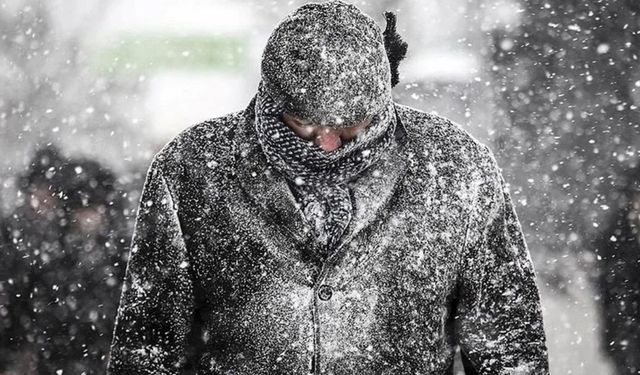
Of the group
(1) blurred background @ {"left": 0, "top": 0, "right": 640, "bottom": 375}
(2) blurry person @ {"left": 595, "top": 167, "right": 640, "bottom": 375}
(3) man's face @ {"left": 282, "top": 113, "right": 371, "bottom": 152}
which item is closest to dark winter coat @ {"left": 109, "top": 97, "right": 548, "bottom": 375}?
(3) man's face @ {"left": 282, "top": 113, "right": 371, "bottom": 152}

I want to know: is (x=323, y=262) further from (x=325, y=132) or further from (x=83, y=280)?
(x=83, y=280)

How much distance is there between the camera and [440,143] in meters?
2.20

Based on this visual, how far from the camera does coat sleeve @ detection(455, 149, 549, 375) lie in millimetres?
2152

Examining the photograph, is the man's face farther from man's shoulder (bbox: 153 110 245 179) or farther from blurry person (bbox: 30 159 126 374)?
blurry person (bbox: 30 159 126 374)

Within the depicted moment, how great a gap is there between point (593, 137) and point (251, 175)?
4.27 m

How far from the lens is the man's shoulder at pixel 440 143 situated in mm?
2180

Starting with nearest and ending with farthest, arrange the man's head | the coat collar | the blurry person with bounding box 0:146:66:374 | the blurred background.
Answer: the man's head → the coat collar → the blurred background → the blurry person with bounding box 0:146:66:374

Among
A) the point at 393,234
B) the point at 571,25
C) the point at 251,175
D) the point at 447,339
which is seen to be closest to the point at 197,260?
the point at 251,175

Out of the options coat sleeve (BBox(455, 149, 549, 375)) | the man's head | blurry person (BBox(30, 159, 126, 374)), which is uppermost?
blurry person (BBox(30, 159, 126, 374))

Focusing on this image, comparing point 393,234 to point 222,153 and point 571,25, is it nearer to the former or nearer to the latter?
point 222,153

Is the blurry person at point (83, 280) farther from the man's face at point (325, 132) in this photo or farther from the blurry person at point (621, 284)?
the man's face at point (325, 132)

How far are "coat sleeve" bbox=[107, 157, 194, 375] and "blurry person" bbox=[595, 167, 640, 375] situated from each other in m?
4.41

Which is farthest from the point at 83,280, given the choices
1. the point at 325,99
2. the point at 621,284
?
the point at 325,99

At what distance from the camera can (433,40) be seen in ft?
19.7
